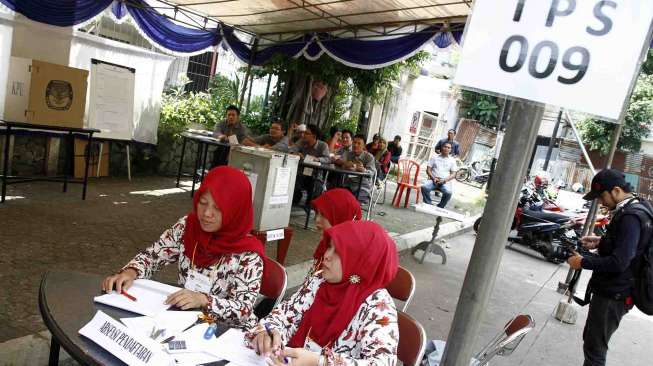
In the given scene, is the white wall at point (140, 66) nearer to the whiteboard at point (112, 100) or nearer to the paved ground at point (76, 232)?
the whiteboard at point (112, 100)

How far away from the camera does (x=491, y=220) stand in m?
1.50

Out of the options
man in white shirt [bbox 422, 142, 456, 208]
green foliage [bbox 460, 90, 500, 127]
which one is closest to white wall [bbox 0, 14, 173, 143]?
man in white shirt [bbox 422, 142, 456, 208]

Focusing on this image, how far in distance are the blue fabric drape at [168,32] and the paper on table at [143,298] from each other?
20.6 feet

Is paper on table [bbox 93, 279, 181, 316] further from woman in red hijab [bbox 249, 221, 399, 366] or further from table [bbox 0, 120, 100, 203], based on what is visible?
table [bbox 0, 120, 100, 203]

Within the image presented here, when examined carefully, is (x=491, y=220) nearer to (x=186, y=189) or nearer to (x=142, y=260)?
(x=142, y=260)

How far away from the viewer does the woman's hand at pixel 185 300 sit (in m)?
1.77

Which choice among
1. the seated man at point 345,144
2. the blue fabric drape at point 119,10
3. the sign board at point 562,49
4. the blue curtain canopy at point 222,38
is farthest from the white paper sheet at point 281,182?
the blue fabric drape at point 119,10

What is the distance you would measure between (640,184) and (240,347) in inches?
888

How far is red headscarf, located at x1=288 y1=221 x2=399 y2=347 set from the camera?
5.71 ft

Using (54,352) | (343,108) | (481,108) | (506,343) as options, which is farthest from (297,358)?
(481,108)

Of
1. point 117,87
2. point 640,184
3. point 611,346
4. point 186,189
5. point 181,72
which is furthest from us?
point 640,184

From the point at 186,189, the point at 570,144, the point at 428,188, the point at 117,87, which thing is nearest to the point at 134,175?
the point at 186,189

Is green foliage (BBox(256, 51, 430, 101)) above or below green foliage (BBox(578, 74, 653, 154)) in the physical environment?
below

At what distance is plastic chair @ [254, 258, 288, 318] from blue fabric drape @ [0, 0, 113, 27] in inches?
207
